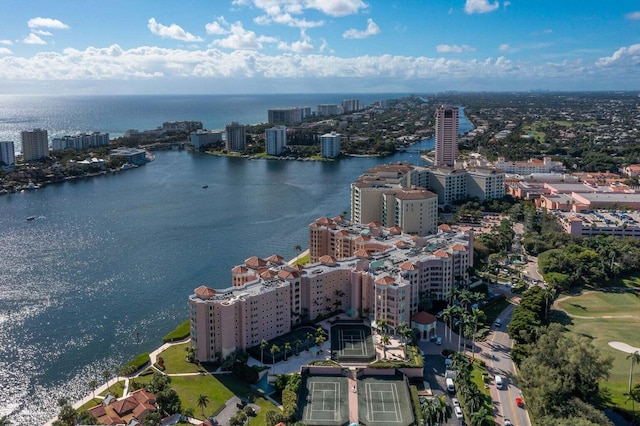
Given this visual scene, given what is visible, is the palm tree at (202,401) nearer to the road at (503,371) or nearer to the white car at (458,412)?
the white car at (458,412)

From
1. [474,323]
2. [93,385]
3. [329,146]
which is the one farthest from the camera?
[329,146]

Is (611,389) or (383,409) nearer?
(383,409)

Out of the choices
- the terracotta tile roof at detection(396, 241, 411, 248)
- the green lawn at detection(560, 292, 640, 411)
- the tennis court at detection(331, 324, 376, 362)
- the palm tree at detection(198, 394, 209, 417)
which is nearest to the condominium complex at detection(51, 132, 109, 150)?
the terracotta tile roof at detection(396, 241, 411, 248)

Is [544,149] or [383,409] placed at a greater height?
[544,149]

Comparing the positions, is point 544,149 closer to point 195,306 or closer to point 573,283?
point 573,283

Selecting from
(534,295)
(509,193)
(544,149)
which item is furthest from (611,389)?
(544,149)

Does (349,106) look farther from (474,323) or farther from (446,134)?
(474,323)

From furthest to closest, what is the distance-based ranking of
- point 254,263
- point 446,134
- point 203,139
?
point 203,139
point 446,134
point 254,263

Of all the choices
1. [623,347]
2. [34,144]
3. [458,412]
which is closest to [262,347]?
[458,412]
